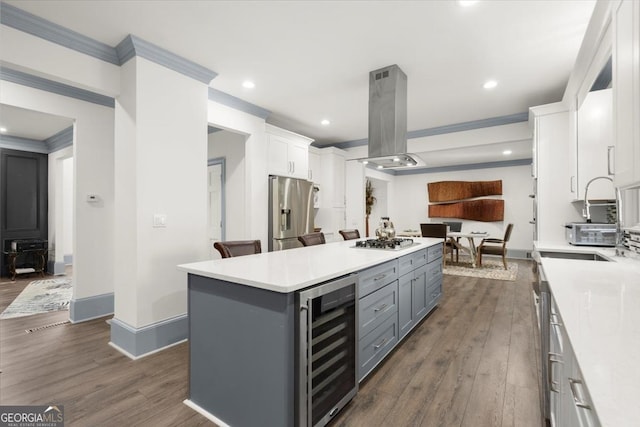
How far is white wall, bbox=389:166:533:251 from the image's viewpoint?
25.2ft

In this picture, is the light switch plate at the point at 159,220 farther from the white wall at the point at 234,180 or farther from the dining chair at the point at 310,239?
the white wall at the point at 234,180

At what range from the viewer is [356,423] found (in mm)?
1718

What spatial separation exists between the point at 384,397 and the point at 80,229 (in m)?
3.75

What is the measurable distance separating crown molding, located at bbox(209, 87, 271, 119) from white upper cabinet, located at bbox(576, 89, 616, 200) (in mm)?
3744

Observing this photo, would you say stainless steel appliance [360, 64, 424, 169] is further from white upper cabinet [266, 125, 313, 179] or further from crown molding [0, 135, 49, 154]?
crown molding [0, 135, 49, 154]

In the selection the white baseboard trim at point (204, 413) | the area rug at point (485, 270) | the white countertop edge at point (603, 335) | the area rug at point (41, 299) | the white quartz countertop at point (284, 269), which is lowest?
the area rug at point (41, 299)

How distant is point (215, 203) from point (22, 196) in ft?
13.5

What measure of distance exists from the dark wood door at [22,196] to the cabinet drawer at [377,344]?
23.4 feet

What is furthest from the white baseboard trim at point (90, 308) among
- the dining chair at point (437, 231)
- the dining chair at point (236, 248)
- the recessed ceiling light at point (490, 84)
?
the dining chair at point (437, 231)

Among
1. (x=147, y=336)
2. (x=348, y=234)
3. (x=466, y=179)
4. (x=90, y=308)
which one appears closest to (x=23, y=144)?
(x=90, y=308)

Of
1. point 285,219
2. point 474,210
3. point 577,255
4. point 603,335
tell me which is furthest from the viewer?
point 474,210

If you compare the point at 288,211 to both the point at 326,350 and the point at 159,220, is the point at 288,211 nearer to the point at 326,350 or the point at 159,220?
the point at 159,220

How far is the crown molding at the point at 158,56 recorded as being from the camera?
8.46 feet

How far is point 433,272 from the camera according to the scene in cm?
351
